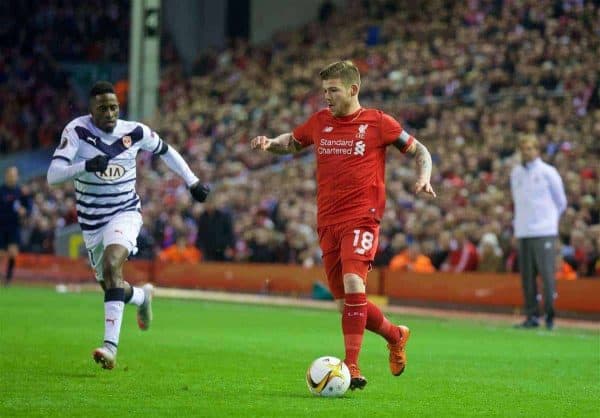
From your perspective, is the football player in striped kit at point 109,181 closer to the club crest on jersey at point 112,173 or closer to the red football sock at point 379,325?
the club crest on jersey at point 112,173

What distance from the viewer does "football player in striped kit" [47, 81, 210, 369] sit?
1132 cm

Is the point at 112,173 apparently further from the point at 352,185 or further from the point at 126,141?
the point at 352,185

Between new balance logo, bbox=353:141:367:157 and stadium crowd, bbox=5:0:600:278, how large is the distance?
11039 millimetres

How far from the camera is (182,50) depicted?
4509cm

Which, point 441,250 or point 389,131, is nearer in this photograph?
point 389,131

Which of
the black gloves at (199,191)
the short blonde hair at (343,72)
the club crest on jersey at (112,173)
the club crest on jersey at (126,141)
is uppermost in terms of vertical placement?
the short blonde hair at (343,72)

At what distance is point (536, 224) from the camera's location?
1778 centimetres

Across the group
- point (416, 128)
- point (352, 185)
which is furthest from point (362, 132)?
point (416, 128)

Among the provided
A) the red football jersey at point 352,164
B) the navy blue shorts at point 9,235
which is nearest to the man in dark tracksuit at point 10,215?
the navy blue shorts at point 9,235

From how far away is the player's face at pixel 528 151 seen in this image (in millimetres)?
17630

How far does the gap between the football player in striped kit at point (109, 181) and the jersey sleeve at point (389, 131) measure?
218cm

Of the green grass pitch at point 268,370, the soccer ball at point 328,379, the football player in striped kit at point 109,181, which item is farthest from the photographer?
the football player in striped kit at point 109,181

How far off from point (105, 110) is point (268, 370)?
2590 millimetres

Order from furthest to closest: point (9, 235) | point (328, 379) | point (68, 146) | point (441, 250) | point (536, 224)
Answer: point (9, 235) < point (441, 250) < point (536, 224) < point (68, 146) < point (328, 379)
